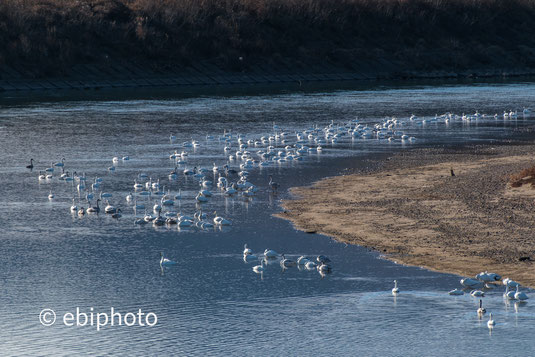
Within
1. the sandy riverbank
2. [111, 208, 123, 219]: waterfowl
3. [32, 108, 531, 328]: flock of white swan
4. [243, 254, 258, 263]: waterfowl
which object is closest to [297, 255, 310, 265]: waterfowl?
[32, 108, 531, 328]: flock of white swan

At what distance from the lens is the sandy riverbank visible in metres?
21.2

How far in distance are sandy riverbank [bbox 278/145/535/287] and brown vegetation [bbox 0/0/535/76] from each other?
2216 inches

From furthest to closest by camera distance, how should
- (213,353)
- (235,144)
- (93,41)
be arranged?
(93,41) → (235,144) → (213,353)

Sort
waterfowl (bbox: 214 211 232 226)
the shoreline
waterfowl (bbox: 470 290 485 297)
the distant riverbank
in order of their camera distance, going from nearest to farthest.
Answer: waterfowl (bbox: 470 290 485 297) → waterfowl (bbox: 214 211 232 226) → the shoreline → the distant riverbank

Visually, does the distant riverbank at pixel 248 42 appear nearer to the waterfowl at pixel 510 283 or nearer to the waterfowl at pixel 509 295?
the waterfowl at pixel 510 283

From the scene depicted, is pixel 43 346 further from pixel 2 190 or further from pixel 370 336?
pixel 2 190

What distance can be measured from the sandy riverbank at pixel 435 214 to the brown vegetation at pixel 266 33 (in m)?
56.3

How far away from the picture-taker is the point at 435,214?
84.1ft

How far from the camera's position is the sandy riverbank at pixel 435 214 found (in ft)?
69.7

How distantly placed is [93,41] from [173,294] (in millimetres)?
72436

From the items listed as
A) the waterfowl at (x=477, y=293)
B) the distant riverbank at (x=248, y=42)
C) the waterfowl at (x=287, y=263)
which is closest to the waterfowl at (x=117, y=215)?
the waterfowl at (x=287, y=263)

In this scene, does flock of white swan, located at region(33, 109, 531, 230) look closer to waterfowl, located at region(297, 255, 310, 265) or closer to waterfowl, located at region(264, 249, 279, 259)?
waterfowl, located at region(264, 249, 279, 259)

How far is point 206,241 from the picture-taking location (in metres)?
24.1

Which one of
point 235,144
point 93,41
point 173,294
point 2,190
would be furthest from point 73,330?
point 93,41
